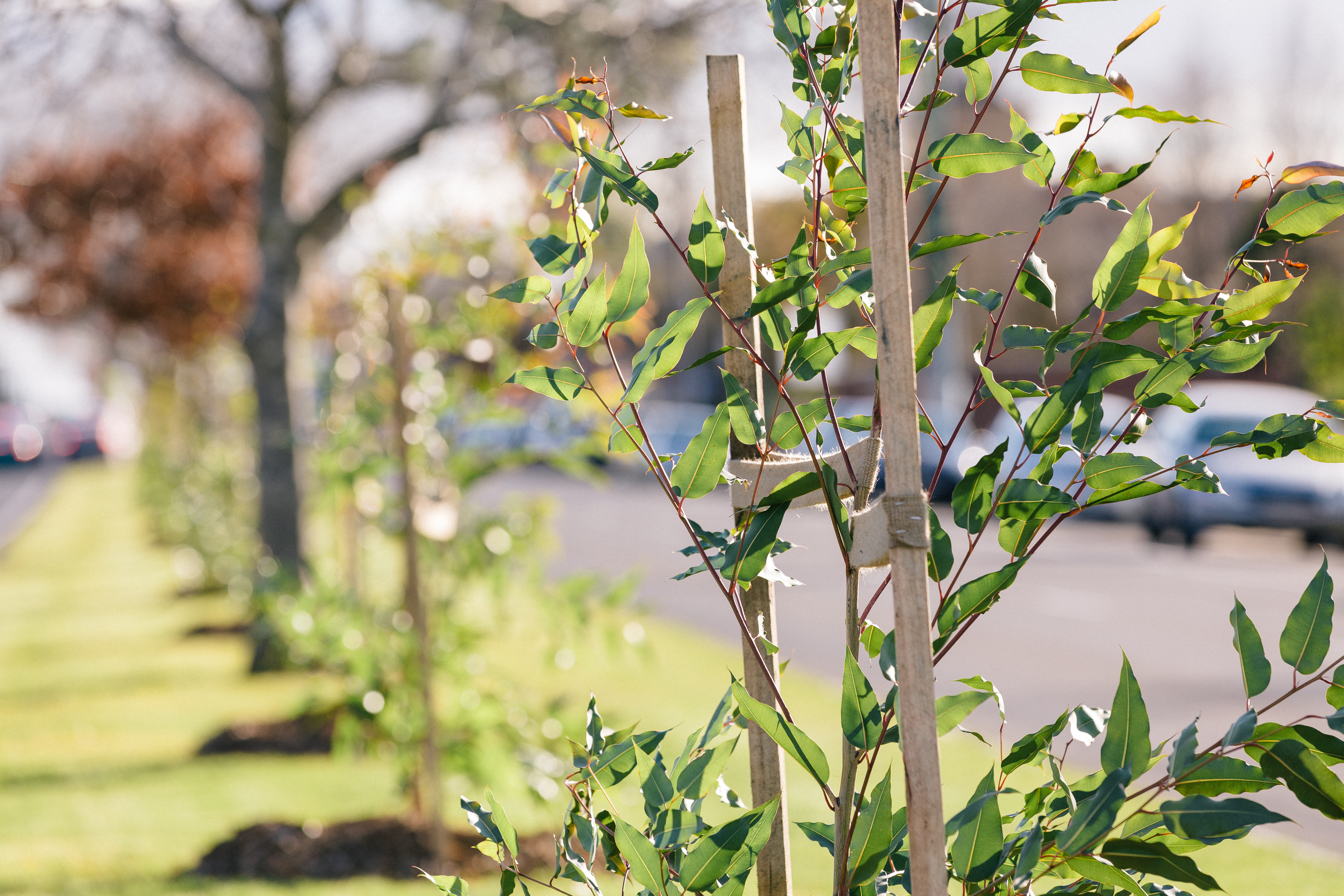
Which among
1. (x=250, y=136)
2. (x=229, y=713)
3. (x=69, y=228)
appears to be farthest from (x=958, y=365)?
(x=229, y=713)

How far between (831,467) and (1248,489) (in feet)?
45.0

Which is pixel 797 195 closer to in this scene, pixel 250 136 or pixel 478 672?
pixel 478 672

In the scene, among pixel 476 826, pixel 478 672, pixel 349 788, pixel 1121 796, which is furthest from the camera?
pixel 349 788

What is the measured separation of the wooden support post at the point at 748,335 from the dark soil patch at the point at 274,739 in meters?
5.00

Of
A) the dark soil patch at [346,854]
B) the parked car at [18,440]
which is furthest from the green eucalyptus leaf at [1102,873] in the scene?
the parked car at [18,440]

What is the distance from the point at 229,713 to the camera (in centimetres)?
698

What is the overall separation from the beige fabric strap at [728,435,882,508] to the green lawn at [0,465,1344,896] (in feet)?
4.03

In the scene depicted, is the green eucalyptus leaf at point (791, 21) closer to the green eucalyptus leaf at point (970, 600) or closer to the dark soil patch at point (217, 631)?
the green eucalyptus leaf at point (970, 600)

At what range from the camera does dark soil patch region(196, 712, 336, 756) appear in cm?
612

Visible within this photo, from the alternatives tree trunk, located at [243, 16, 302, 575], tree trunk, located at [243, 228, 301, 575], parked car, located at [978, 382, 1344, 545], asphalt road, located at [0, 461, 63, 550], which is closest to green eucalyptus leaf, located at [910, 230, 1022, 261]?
tree trunk, located at [243, 16, 302, 575]

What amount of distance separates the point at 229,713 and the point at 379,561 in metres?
2.56

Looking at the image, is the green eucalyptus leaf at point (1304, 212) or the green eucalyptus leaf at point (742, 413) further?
the green eucalyptus leaf at point (742, 413)

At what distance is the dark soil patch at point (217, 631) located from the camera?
31.6ft

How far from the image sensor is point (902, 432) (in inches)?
44.6
